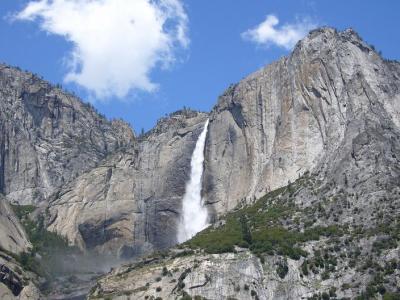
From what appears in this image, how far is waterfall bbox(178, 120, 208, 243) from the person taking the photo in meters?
144

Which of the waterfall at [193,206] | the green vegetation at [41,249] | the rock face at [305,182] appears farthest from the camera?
the waterfall at [193,206]

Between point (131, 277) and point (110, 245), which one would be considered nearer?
point (131, 277)

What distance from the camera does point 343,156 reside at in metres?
118

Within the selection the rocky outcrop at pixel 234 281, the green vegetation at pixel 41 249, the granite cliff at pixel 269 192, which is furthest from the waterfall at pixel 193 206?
the rocky outcrop at pixel 234 281

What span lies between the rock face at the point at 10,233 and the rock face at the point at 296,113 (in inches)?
1341

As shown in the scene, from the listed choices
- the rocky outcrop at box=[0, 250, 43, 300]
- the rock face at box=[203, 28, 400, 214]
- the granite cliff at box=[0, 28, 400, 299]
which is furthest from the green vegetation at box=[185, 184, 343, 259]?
the rocky outcrop at box=[0, 250, 43, 300]

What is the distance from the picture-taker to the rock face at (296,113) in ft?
425

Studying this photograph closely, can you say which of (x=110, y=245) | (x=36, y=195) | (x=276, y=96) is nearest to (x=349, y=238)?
(x=276, y=96)

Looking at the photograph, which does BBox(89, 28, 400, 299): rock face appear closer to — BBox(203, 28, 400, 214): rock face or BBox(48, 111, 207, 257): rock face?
BBox(203, 28, 400, 214): rock face

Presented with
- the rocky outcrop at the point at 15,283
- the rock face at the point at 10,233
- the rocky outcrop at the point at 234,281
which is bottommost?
the rocky outcrop at the point at 234,281

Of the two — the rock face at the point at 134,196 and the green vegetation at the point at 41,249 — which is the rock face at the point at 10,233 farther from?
the rock face at the point at 134,196

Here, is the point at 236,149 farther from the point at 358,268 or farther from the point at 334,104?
the point at 358,268

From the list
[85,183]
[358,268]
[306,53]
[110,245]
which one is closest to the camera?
[358,268]

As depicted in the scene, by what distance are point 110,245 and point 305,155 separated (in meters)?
43.7
